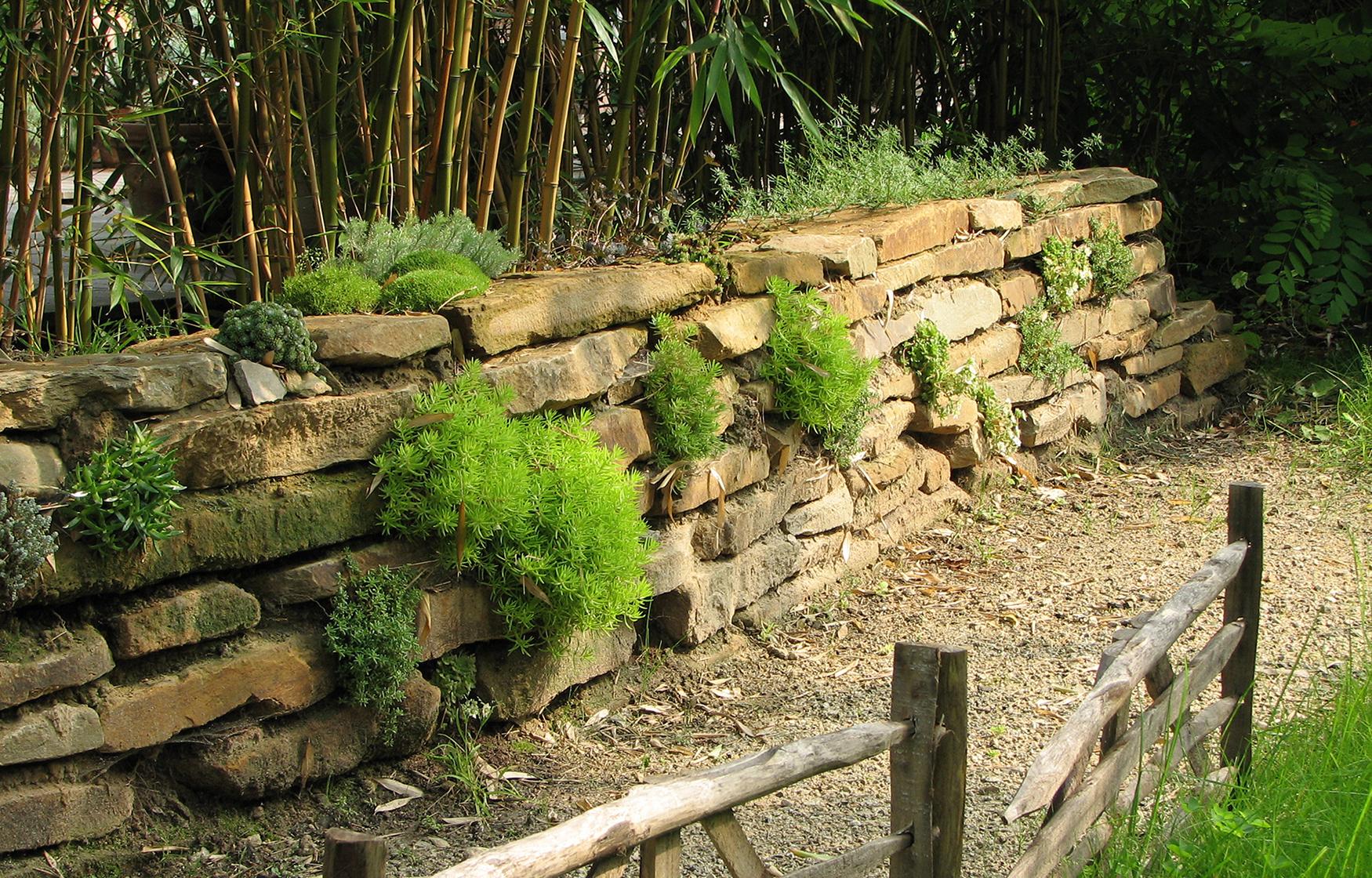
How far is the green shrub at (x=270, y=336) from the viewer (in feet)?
9.02

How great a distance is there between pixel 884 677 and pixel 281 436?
1.92 meters

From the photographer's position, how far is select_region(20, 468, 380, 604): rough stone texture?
241 cm

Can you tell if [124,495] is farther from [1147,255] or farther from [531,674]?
[1147,255]

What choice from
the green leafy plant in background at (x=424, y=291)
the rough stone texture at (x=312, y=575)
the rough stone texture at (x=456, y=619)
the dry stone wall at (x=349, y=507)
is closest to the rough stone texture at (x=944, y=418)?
the dry stone wall at (x=349, y=507)

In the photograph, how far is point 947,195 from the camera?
17.7 feet

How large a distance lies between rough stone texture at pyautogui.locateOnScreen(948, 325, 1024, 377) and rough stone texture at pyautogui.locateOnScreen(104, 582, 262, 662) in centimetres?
316

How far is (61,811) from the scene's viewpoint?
2379 mm

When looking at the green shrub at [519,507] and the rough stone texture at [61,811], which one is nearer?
the rough stone texture at [61,811]

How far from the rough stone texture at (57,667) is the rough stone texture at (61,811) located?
180mm

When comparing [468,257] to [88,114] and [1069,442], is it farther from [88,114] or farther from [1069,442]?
[1069,442]

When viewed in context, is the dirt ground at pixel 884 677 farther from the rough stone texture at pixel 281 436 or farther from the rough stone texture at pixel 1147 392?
the rough stone texture at pixel 281 436

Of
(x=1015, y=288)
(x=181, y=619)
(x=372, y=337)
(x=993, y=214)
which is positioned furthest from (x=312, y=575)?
(x=1015, y=288)

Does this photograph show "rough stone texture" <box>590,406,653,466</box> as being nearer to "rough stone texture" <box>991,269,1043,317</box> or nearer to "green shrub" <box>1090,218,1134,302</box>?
"rough stone texture" <box>991,269,1043,317</box>

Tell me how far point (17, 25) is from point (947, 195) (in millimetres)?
3638
